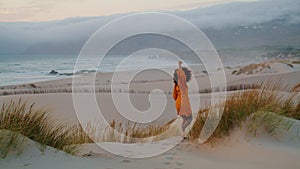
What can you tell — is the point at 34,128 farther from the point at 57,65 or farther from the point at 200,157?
the point at 57,65

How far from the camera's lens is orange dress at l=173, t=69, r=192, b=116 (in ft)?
23.8

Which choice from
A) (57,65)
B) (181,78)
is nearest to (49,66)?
(57,65)

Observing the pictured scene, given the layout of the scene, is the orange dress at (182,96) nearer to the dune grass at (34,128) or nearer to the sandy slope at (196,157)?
the sandy slope at (196,157)

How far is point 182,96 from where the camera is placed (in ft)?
23.8

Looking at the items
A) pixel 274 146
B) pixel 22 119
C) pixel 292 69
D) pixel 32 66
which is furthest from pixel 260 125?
pixel 32 66

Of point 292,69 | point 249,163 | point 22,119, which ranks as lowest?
point 249,163

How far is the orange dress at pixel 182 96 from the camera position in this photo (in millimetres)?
7242

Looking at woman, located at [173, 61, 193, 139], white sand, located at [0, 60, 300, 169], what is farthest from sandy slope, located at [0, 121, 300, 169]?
woman, located at [173, 61, 193, 139]

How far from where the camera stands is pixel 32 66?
2898cm

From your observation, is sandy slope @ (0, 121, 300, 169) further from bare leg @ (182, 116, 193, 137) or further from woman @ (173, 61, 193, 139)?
woman @ (173, 61, 193, 139)

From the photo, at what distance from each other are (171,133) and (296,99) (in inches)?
133

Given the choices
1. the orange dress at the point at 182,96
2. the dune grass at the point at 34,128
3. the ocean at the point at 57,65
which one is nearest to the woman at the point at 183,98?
the orange dress at the point at 182,96

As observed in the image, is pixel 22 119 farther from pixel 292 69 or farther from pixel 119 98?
pixel 292 69

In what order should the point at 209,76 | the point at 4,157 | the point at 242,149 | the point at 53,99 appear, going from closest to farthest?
the point at 4,157
the point at 242,149
the point at 53,99
the point at 209,76
